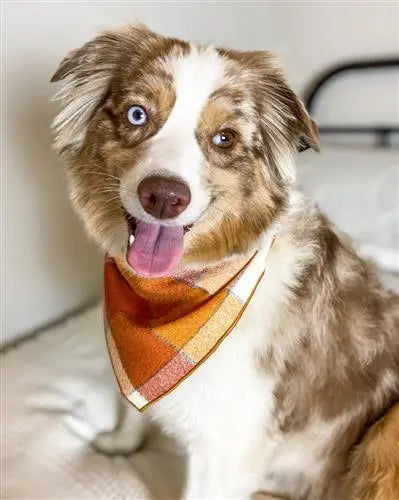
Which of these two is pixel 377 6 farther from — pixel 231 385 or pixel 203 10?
pixel 231 385

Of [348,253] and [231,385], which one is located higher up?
[348,253]

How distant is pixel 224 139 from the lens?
1.34 meters

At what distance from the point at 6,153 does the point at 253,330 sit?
3.65 feet

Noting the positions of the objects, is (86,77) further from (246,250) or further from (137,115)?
(246,250)

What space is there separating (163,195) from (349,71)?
6.44 feet

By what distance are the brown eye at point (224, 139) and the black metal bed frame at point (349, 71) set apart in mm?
1615

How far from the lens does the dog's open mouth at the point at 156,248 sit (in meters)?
1.32

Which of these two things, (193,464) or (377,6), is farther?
(377,6)

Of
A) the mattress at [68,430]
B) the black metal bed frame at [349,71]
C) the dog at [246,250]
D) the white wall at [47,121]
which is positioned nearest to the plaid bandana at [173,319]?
the dog at [246,250]

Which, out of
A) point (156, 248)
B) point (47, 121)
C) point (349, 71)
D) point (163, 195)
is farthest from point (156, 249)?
point (349, 71)

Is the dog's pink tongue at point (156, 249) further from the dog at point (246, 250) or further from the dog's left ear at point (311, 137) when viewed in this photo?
the dog's left ear at point (311, 137)

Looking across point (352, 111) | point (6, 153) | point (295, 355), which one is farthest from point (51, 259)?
point (352, 111)

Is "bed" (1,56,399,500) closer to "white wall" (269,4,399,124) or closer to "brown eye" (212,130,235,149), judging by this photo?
"white wall" (269,4,399,124)

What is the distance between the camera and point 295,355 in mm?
1467
